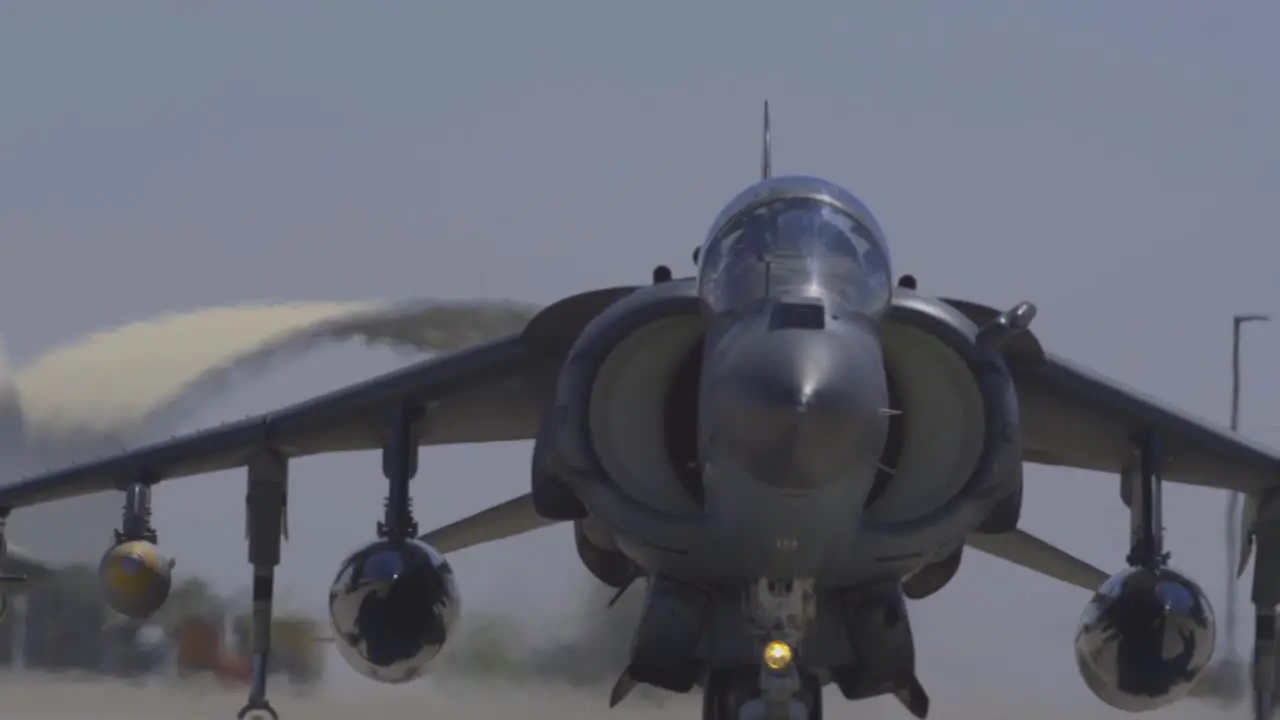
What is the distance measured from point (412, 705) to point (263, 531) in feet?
11.5

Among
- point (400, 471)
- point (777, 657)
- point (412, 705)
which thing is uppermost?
point (400, 471)

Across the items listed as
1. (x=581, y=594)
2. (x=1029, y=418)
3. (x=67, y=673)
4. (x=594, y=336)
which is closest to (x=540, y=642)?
(x=581, y=594)

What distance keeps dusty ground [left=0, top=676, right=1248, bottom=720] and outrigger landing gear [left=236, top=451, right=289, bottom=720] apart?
280cm

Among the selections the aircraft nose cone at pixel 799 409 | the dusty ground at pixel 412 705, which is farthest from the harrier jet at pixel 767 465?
the dusty ground at pixel 412 705

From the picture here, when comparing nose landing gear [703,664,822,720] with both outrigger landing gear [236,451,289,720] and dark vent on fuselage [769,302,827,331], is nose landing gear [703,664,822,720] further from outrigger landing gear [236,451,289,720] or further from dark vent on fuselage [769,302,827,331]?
outrigger landing gear [236,451,289,720]

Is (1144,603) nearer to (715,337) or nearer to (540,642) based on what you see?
(715,337)

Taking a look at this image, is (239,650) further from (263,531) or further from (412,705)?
(263,531)

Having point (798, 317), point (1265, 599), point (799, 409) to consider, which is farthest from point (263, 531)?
point (1265, 599)

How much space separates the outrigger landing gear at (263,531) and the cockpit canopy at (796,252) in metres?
3.67

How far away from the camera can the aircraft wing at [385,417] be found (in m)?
13.0

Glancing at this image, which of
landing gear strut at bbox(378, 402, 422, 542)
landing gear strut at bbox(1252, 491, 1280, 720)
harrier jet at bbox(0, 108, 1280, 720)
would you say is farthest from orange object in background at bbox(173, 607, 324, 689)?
landing gear strut at bbox(1252, 491, 1280, 720)

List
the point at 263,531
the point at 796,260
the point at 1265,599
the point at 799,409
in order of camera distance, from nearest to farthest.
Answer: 1. the point at 799,409
2. the point at 796,260
3. the point at 1265,599
4. the point at 263,531

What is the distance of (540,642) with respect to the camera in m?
16.9

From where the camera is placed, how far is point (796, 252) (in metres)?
10.8
